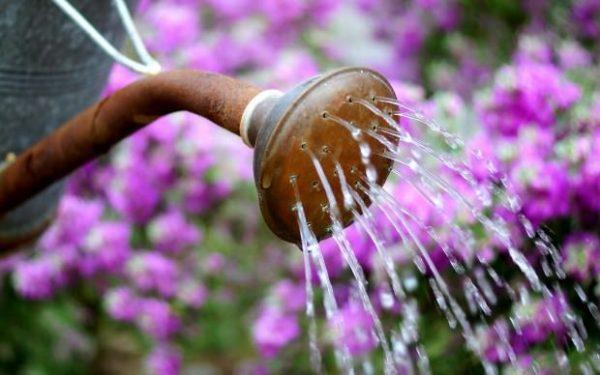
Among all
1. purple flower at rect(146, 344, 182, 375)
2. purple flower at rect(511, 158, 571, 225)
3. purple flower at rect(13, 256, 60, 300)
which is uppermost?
purple flower at rect(511, 158, 571, 225)

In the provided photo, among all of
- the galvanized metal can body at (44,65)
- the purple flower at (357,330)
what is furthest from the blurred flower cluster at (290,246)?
the galvanized metal can body at (44,65)

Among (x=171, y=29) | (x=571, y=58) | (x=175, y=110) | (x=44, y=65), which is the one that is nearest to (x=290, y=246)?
(x=171, y=29)

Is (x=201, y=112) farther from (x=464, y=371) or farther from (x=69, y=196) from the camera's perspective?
(x=69, y=196)

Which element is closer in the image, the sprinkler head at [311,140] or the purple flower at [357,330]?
the sprinkler head at [311,140]

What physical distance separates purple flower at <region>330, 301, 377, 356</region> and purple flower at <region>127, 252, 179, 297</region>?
0.55m

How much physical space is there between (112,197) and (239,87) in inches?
47.6

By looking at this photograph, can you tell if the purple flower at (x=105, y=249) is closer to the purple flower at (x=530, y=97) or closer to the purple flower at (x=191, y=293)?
the purple flower at (x=191, y=293)

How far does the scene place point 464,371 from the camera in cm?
160

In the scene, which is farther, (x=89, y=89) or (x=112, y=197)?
(x=112, y=197)

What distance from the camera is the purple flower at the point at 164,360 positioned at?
213 cm

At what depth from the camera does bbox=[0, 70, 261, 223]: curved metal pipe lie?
947 mm

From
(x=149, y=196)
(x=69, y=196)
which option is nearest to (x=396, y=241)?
(x=149, y=196)

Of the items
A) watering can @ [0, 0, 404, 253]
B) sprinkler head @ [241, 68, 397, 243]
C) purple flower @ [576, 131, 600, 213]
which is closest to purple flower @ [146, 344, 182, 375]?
watering can @ [0, 0, 404, 253]

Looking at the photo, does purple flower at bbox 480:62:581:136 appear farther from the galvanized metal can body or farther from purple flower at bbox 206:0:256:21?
purple flower at bbox 206:0:256:21
